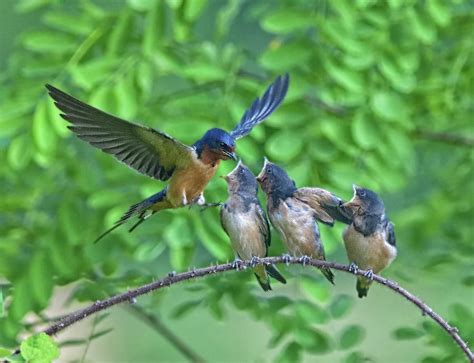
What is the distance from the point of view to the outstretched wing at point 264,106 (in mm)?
2736

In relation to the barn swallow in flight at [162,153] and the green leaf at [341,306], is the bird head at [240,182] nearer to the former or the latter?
the barn swallow in flight at [162,153]

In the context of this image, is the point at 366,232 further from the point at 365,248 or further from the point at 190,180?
the point at 190,180

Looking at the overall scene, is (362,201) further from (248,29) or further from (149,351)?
(149,351)

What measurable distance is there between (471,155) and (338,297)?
1.15 metres

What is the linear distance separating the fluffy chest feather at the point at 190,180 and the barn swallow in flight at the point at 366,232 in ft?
1.18

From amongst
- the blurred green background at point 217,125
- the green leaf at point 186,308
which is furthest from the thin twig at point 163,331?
the green leaf at point 186,308

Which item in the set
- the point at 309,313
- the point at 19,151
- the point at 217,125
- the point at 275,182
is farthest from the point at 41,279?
the point at 275,182

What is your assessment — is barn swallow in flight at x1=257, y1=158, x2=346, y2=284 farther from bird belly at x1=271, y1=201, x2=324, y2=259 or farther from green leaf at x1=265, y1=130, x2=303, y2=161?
green leaf at x1=265, y1=130, x2=303, y2=161

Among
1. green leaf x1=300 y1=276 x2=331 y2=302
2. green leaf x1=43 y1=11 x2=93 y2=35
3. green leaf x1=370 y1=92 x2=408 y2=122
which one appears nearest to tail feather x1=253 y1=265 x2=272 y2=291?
green leaf x1=300 y1=276 x2=331 y2=302

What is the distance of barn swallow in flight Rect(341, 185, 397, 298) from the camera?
7.79ft

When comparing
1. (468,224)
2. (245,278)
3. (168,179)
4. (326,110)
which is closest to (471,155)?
(468,224)

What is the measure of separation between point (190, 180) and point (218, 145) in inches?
4.9

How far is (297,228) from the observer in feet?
7.72

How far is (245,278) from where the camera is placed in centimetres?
427
